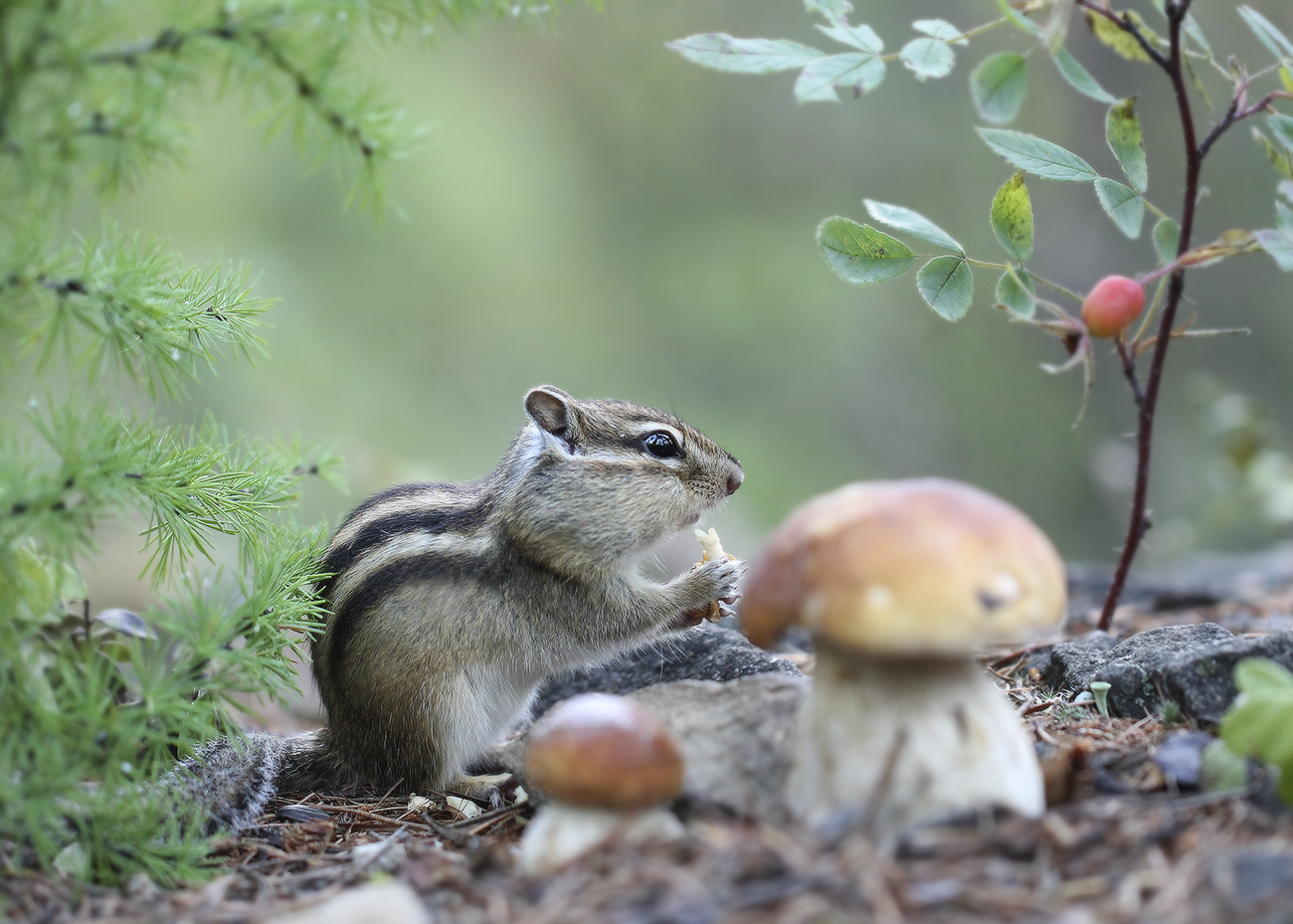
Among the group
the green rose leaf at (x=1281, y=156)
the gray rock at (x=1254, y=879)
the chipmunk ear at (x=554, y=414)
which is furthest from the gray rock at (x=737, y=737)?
the green rose leaf at (x=1281, y=156)

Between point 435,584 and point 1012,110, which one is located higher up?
point 1012,110

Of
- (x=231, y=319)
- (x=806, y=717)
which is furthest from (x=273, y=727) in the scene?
(x=806, y=717)

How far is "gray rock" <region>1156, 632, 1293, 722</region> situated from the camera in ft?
8.51

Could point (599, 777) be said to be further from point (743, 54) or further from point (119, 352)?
point (743, 54)

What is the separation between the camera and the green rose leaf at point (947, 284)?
290 cm

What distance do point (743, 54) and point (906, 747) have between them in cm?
170

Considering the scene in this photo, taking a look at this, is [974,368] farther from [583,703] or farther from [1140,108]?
[583,703]

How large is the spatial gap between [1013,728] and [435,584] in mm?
1994

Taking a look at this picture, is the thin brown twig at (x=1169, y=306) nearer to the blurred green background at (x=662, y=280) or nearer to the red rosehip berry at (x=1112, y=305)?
the red rosehip berry at (x=1112, y=305)

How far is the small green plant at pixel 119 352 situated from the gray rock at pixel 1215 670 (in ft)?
7.58

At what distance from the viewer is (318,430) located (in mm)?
11203

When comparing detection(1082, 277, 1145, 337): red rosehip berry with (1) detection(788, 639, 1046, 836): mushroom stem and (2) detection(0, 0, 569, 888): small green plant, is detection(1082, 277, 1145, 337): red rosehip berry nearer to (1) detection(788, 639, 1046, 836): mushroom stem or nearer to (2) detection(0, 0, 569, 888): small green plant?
(1) detection(788, 639, 1046, 836): mushroom stem

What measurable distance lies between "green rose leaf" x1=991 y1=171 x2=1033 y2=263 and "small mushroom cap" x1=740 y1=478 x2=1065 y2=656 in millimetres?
1137

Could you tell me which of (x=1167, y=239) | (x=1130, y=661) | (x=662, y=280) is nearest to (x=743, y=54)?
(x=1167, y=239)
